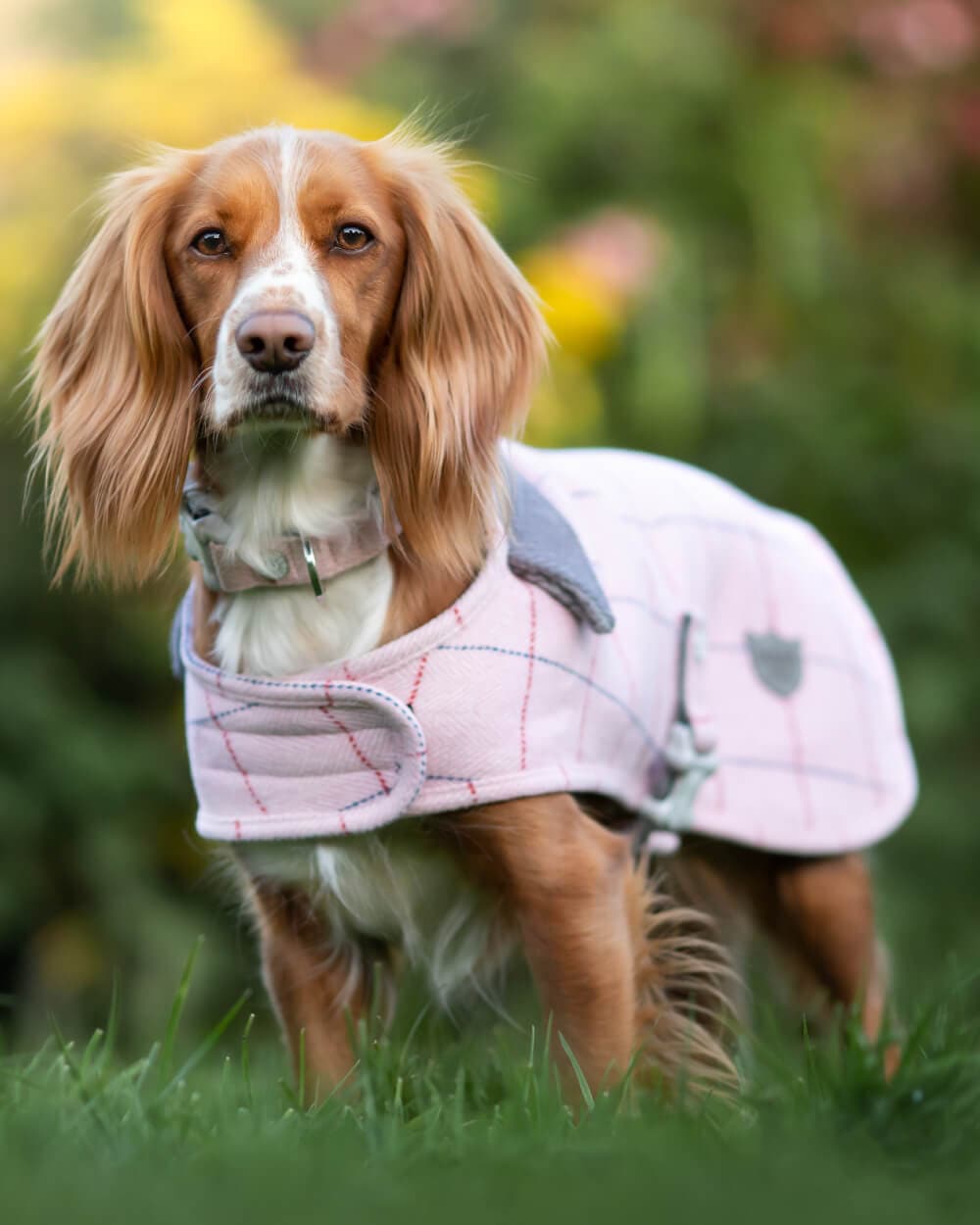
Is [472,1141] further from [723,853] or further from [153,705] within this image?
[153,705]

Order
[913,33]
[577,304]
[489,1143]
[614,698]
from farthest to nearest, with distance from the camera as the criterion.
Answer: [913,33], [577,304], [614,698], [489,1143]

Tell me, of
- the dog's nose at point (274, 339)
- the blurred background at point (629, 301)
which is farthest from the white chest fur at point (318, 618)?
the blurred background at point (629, 301)

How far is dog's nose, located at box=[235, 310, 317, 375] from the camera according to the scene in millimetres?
2354

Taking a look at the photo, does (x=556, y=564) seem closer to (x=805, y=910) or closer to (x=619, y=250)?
(x=805, y=910)

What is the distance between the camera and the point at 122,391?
2.60 meters

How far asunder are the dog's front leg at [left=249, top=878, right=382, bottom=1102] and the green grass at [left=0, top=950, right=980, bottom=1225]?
210 millimetres

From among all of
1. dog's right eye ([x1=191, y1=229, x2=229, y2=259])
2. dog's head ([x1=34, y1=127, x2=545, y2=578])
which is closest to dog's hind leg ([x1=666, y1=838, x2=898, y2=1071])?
dog's head ([x1=34, y1=127, x2=545, y2=578])

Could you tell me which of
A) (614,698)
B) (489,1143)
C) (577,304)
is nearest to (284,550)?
(614,698)

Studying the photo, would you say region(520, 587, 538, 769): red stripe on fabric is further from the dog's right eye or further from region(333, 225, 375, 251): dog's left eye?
the dog's right eye

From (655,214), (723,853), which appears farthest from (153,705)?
(723,853)

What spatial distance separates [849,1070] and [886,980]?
4.35ft

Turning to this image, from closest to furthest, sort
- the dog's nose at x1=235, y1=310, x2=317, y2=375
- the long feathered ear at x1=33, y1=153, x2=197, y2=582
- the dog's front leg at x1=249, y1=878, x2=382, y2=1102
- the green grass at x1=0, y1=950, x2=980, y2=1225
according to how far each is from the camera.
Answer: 1. the green grass at x1=0, y1=950, x2=980, y2=1225
2. the dog's nose at x1=235, y1=310, x2=317, y2=375
3. the long feathered ear at x1=33, y1=153, x2=197, y2=582
4. the dog's front leg at x1=249, y1=878, x2=382, y2=1102

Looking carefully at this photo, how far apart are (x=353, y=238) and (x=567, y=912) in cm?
108

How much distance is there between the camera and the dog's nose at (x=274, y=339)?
2354 mm
